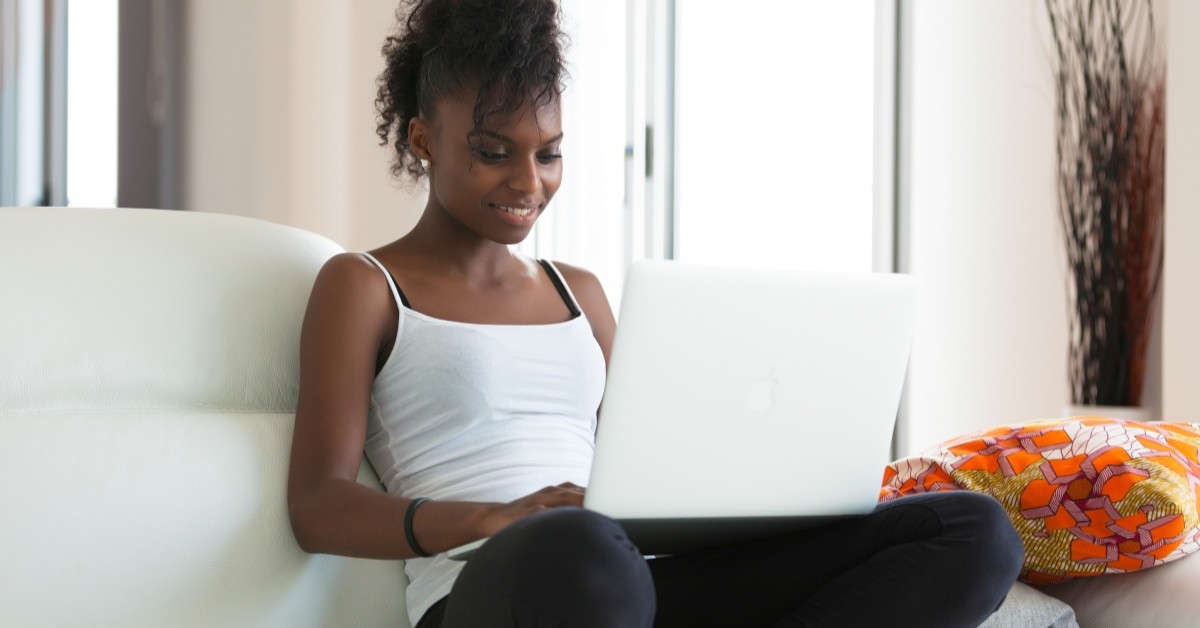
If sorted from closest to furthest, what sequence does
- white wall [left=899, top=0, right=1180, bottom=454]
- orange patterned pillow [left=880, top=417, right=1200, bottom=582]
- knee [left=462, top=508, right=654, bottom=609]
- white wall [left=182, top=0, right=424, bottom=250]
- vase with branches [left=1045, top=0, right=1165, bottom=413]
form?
knee [left=462, top=508, right=654, bottom=609], orange patterned pillow [left=880, top=417, right=1200, bottom=582], vase with branches [left=1045, top=0, right=1165, bottom=413], white wall [left=899, top=0, right=1180, bottom=454], white wall [left=182, top=0, right=424, bottom=250]

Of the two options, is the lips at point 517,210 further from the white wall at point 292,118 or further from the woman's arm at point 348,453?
the white wall at point 292,118

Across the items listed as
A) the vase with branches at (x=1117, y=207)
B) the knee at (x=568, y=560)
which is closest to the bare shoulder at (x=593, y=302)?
the knee at (x=568, y=560)

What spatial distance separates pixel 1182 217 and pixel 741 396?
1.81 m

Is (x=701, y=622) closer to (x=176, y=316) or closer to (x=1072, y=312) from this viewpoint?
(x=176, y=316)

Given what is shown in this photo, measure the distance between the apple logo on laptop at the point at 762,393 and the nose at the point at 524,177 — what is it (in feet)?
1.69

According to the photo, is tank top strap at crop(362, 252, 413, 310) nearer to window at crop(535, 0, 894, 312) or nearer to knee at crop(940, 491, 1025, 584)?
knee at crop(940, 491, 1025, 584)

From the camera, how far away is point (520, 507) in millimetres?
1031

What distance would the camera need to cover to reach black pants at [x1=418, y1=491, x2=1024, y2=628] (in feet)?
2.98

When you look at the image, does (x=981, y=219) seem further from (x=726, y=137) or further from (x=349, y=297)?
(x=349, y=297)

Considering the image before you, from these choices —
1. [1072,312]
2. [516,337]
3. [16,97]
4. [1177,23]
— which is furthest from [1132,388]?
[16,97]

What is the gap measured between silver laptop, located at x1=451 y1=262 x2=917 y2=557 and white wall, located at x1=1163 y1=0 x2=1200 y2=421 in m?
1.59

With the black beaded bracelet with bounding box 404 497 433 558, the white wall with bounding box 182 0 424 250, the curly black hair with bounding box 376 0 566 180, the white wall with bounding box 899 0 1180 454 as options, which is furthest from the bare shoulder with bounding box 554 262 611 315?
the white wall with bounding box 182 0 424 250

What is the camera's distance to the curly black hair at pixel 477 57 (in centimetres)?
144

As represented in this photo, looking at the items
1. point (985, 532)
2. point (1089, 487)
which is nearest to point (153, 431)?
point (985, 532)
